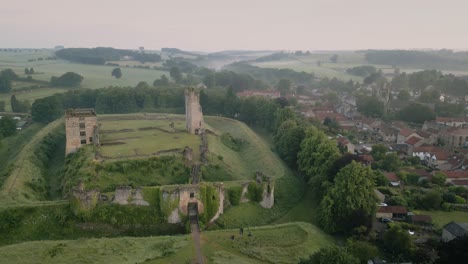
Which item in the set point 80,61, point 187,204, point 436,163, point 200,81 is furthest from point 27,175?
point 80,61

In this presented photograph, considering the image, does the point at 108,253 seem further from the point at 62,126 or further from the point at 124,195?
the point at 62,126

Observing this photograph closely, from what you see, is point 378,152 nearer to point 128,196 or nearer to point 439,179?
point 439,179

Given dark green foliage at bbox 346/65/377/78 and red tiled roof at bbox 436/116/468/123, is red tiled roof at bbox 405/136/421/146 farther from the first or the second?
dark green foliage at bbox 346/65/377/78

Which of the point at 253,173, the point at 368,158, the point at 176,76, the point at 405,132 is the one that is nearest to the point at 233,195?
the point at 253,173

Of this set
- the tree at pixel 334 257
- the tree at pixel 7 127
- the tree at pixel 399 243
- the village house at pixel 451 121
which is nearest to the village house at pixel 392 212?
the tree at pixel 399 243

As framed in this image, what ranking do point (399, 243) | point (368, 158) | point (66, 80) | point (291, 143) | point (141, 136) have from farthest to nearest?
point (66, 80)
point (141, 136)
point (368, 158)
point (291, 143)
point (399, 243)

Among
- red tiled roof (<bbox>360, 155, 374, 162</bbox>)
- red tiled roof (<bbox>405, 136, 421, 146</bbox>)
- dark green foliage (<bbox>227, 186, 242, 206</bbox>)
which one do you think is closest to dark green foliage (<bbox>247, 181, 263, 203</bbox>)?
dark green foliage (<bbox>227, 186, 242, 206</bbox>)
